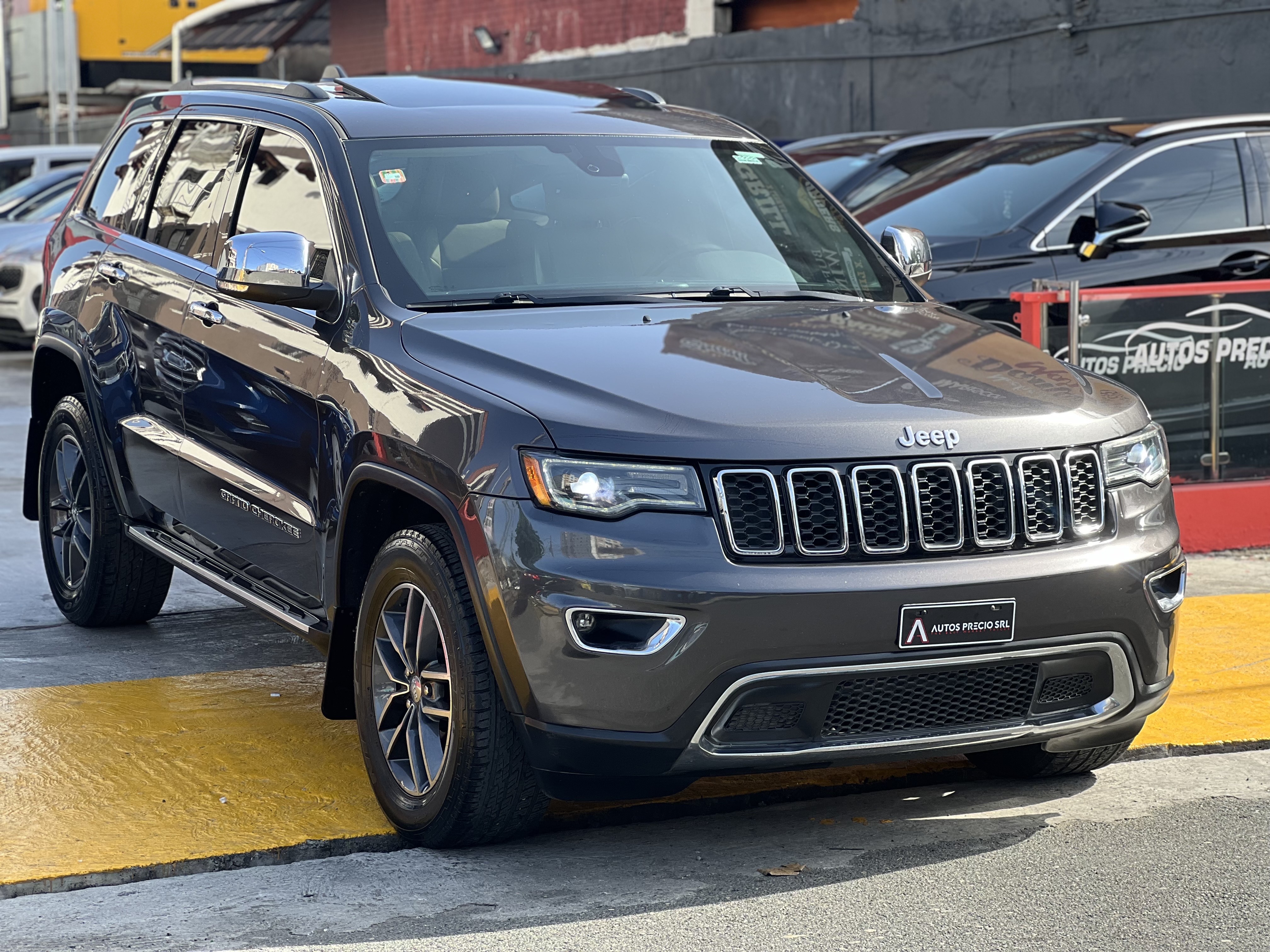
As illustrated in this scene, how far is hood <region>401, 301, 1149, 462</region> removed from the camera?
3.95 metres

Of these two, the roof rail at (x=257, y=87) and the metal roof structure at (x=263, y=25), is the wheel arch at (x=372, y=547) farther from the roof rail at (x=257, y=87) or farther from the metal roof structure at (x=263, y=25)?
the metal roof structure at (x=263, y=25)

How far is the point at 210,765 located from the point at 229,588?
2.03 ft

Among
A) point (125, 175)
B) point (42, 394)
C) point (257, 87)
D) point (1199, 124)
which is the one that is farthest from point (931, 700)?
point (1199, 124)

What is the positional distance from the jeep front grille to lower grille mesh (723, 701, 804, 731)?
341 millimetres

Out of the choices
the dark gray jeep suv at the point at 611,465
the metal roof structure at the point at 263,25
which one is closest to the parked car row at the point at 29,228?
the dark gray jeep suv at the point at 611,465

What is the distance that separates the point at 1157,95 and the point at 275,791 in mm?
13189

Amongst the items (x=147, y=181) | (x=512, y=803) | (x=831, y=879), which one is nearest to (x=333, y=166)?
(x=147, y=181)

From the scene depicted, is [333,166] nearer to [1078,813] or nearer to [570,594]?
[570,594]

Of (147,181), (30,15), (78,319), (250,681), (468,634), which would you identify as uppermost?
(30,15)

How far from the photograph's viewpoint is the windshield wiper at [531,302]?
186 inches

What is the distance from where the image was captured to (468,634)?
13.5 feet

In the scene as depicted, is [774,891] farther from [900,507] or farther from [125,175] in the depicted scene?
[125,175]

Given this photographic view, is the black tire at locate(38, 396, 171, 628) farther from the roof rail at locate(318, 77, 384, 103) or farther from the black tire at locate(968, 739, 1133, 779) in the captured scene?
Result: the black tire at locate(968, 739, 1133, 779)

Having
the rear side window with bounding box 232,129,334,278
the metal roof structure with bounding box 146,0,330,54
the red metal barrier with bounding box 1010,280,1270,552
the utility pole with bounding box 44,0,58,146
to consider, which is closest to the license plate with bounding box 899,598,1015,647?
the rear side window with bounding box 232,129,334,278
